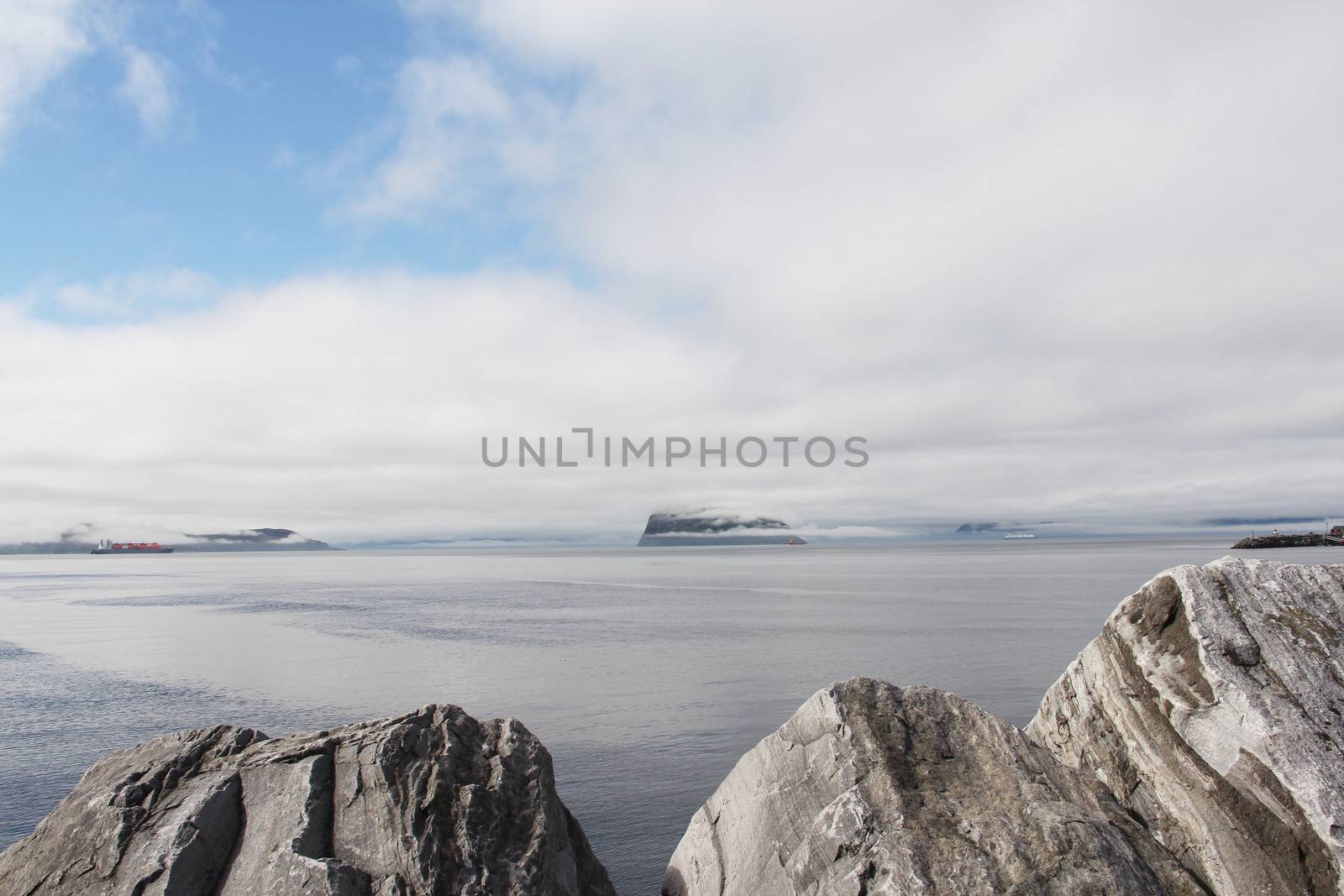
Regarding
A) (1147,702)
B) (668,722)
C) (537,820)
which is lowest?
(668,722)

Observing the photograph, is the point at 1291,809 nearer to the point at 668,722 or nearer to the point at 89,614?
the point at 668,722

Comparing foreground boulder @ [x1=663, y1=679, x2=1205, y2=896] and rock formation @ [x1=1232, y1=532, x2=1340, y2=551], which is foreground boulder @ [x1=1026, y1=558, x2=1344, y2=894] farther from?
rock formation @ [x1=1232, y1=532, x2=1340, y2=551]

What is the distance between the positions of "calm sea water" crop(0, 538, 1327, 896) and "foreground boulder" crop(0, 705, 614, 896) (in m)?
2.56

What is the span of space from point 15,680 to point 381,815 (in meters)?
18.0

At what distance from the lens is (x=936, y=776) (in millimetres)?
6418

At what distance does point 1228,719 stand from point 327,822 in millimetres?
6535

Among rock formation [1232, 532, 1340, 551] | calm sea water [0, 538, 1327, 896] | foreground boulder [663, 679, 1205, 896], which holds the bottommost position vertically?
calm sea water [0, 538, 1327, 896]

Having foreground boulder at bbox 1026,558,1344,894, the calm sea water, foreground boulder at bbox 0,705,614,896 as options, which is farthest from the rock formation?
foreground boulder at bbox 0,705,614,896

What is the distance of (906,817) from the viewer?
5.93m

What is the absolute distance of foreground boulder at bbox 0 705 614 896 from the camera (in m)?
5.63

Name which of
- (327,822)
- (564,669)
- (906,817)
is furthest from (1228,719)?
(564,669)

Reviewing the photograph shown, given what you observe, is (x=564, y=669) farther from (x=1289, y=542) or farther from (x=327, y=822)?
(x=1289, y=542)

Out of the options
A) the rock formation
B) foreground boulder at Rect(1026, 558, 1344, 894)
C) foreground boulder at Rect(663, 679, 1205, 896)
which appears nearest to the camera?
foreground boulder at Rect(663, 679, 1205, 896)

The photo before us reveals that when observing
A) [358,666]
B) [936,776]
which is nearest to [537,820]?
[936,776]
